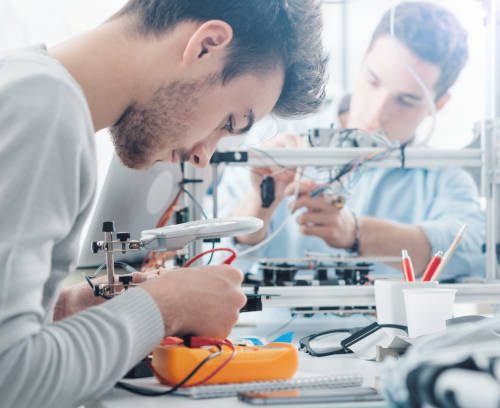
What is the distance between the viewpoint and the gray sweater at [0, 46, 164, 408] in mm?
632

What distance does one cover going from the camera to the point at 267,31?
98 cm

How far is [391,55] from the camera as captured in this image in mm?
2668

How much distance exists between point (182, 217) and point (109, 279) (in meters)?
0.54

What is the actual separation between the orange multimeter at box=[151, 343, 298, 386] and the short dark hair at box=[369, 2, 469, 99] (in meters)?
2.13

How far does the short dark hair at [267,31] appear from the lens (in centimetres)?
92

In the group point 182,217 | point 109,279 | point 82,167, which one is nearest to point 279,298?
point 182,217

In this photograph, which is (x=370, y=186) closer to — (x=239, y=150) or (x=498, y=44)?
(x=498, y=44)

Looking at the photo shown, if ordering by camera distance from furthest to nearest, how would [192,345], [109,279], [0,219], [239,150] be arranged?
[239,150]
[109,279]
[192,345]
[0,219]

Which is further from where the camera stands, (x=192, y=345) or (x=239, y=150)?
(x=239, y=150)

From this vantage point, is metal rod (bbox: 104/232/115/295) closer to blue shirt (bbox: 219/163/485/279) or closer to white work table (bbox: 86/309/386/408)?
white work table (bbox: 86/309/386/408)

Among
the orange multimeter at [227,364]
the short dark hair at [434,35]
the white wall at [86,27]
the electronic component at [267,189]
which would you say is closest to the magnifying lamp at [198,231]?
the orange multimeter at [227,364]

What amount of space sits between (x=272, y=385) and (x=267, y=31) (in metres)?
0.52

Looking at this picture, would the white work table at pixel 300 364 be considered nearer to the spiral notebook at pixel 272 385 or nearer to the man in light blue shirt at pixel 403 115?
the spiral notebook at pixel 272 385

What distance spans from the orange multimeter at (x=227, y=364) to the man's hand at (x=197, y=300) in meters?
0.03
